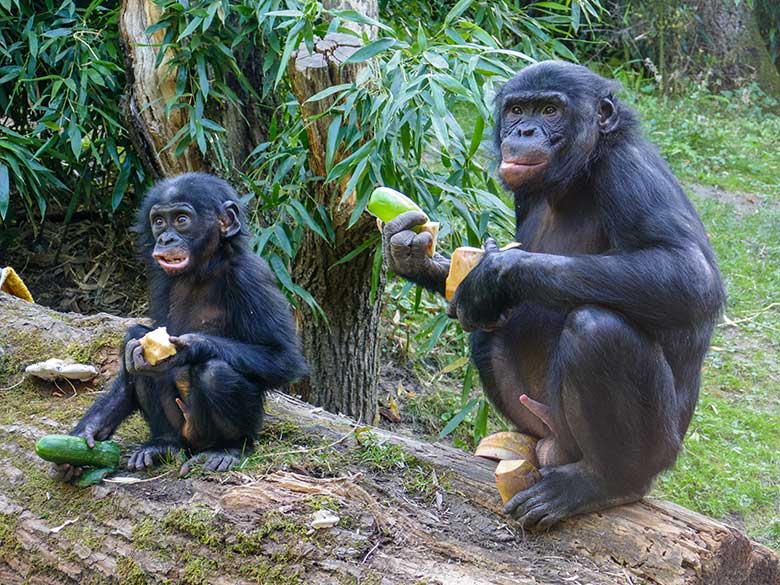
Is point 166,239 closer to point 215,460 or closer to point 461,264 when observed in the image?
point 215,460

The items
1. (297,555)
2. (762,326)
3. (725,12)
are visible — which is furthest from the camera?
(725,12)

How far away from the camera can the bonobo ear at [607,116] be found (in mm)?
4020

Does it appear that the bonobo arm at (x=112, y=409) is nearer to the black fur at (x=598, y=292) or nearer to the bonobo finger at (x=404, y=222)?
the bonobo finger at (x=404, y=222)

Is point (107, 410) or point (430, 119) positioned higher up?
point (430, 119)

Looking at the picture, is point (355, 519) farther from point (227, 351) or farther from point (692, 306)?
point (692, 306)

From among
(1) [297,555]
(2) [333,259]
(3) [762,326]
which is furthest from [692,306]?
(3) [762,326]

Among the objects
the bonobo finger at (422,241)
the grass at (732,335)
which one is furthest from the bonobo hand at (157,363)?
the grass at (732,335)

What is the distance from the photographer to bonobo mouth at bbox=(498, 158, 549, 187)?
3939 millimetres

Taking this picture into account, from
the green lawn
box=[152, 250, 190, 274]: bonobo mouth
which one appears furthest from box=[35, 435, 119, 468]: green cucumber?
the green lawn

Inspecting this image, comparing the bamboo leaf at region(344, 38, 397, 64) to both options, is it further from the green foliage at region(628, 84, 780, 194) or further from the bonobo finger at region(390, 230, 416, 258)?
the green foliage at region(628, 84, 780, 194)

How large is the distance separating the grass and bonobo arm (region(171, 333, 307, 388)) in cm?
267

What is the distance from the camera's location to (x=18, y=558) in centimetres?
399

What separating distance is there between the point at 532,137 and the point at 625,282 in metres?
0.71

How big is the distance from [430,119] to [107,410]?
2.17 meters
